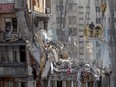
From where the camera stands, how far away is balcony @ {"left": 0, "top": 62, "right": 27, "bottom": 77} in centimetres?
2742

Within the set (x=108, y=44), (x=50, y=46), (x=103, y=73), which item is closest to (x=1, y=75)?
(x=50, y=46)

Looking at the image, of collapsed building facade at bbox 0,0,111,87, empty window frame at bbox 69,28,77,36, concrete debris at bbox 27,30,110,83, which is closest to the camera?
concrete debris at bbox 27,30,110,83

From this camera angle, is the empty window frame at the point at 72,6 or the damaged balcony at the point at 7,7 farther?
the empty window frame at the point at 72,6

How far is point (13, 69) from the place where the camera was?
90.2 ft

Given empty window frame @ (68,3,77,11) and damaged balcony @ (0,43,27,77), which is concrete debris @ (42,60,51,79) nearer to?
damaged balcony @ (0,43,27,77)

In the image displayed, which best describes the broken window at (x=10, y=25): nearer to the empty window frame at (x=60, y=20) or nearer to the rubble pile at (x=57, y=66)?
the rubble pile at (x=57, y=66)

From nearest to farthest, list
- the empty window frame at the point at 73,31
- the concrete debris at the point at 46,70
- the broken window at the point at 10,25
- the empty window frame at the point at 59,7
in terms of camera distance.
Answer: the concrete debris at the point at 46,70 < the broken window at the point at 10,25 < the empty window frame at the point at 59,7 < the empty window frame at the point at 73,31

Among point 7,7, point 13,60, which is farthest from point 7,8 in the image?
point 13,60

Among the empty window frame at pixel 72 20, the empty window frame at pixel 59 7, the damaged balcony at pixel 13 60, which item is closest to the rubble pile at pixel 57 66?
the damaged balcony at pixel 13 60

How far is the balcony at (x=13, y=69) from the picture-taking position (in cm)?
2742

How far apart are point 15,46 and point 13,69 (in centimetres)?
165

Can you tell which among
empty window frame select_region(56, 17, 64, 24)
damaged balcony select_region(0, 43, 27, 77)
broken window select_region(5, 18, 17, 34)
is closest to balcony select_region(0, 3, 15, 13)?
broken window select_region(5, 18, 17, 34)

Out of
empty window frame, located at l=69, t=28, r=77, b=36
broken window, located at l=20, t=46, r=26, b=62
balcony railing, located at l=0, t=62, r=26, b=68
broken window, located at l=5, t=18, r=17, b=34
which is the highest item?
broken window, located at l=5, t=18, r=17, b=34

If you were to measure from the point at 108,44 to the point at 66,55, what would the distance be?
620 cm
